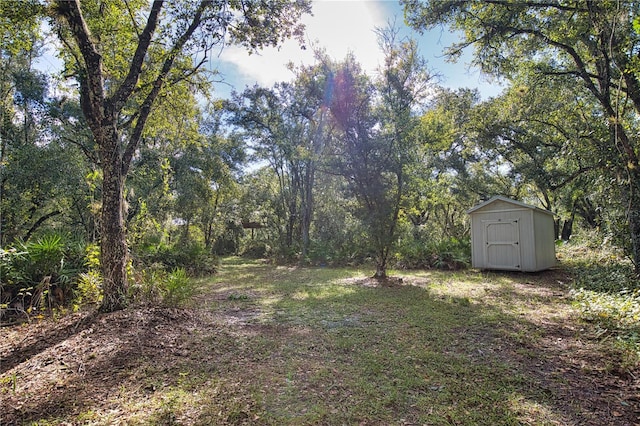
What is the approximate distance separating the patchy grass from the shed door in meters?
3.82

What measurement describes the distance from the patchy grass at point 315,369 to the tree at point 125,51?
0.97 m

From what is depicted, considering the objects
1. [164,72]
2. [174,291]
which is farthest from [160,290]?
[164,72]

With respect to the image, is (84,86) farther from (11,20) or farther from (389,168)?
(389,168)

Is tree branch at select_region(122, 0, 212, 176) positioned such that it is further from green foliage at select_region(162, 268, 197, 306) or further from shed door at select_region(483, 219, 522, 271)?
shed door at select_region(483, 219, 522, 271)

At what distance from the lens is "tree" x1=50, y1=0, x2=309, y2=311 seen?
3.71m

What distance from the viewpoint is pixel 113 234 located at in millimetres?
3748

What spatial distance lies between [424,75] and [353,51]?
235cm

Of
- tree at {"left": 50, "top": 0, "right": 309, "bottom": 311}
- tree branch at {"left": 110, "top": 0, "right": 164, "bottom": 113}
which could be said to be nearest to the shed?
tree at {"left": 50, "top": 0, "right": 309, "bottom": 311}

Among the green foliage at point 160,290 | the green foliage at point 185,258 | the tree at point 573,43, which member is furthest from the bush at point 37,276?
the tree at point 573,43

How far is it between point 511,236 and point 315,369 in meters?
7.94

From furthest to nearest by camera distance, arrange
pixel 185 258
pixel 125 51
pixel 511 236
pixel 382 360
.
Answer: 1. pixel 185 258
2. pixel 511 236
3. pixel 125 51
4. pixel 382 360

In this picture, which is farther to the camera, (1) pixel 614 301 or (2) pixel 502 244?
(2) pixel 502 244

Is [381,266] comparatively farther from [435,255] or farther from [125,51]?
[125,51]

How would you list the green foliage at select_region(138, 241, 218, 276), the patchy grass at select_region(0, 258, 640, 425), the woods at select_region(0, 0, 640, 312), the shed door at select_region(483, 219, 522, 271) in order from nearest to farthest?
the patchy grass at select_region(0, 258, 640, 425), the woods at select_region(0, 0, 640, 312), the shed door at select_region(483, 219, 522, 271), the green foliage at select_region(138, 241, 218, 276)
